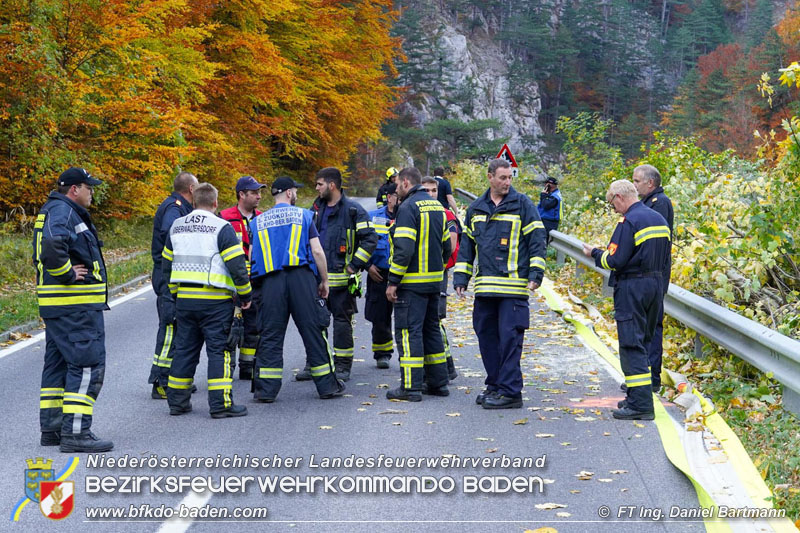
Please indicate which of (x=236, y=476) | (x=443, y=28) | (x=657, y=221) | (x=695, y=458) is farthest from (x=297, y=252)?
(x=443, y=28)

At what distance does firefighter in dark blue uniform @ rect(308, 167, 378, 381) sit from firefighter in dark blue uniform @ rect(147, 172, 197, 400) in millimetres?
1395

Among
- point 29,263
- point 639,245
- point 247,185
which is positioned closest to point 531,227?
point 639,245

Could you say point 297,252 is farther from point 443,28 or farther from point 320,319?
point 443,28

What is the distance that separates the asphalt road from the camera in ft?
17.0

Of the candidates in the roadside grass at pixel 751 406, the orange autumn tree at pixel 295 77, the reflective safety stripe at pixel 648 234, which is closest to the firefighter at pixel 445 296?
the reflective safety stripe at pixel 648 234

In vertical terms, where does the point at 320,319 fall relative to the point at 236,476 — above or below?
above

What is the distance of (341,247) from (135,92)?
12001 millimetres

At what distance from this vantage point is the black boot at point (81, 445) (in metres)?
6.45

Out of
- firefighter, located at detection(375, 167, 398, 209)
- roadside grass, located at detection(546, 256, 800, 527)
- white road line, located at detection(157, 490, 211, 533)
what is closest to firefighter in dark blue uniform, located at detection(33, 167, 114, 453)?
white road line, located at detection(157, 490, 211, 533)

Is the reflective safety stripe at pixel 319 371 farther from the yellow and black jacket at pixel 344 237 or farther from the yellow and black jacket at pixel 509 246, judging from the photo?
the yellow and black jacket at pixel 509 246

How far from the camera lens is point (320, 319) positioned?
8.23 meters

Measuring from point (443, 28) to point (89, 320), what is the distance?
274 ft

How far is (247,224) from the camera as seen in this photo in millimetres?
8961

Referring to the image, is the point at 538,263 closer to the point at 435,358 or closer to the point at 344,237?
the point at 435,358
